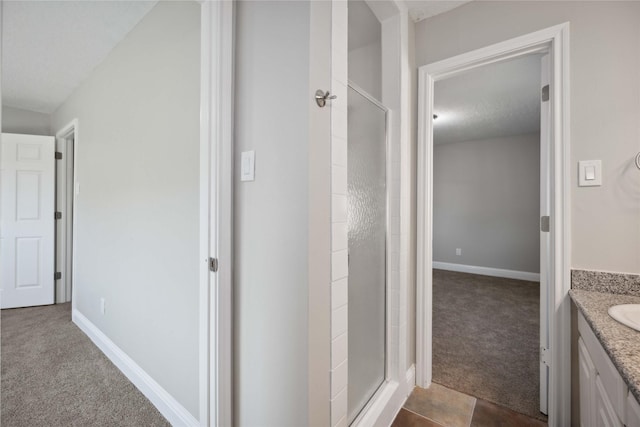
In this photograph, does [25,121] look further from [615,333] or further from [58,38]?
[615,333]

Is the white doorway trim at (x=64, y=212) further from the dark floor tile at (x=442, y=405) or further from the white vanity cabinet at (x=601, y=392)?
the white vanity cabinet at (x=601, y=392)

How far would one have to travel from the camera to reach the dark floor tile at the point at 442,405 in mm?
1645

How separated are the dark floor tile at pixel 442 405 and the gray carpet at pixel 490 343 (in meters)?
0.09

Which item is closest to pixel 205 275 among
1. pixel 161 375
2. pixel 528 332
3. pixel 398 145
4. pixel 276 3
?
pixel 161 375

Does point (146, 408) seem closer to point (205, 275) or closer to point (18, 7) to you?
point (205, 275)

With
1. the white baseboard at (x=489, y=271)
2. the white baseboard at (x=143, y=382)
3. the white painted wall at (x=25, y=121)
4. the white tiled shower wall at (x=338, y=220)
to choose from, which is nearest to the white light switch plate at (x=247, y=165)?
the white tiled shower wall at (x=338, y=220)

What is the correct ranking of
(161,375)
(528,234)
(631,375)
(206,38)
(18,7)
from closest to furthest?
(631,375), (206,38), (161,375), (18,7), (528,234)

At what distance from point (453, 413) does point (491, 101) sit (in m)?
3.23

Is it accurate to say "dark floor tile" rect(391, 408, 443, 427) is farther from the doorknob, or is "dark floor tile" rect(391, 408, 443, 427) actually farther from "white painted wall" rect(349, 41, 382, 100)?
"white painted wall" rect(349, 41, 382, 100)

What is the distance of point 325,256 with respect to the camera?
1.04 metres

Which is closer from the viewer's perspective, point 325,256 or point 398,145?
point 325,256

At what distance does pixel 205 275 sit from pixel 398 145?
50.9 inches

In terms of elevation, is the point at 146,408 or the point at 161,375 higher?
the point at 161,375

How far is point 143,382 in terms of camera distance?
1794 mm
